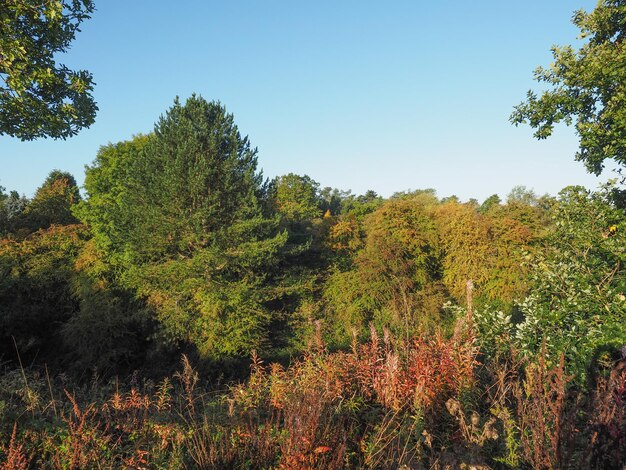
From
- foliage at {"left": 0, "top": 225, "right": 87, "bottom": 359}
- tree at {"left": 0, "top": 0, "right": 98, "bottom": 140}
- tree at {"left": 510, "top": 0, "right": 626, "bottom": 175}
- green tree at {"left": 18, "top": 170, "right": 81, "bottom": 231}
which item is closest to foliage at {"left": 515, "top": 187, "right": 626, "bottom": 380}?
tree at {"left": 510, "top": 0, "right": 626, "bottom": 175}

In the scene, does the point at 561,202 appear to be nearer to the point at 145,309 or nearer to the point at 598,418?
the point at 598,418

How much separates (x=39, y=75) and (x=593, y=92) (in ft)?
29.6

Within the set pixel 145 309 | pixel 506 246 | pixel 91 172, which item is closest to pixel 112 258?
pixel 145 309

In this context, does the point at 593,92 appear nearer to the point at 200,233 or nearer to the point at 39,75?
the point at 39,75

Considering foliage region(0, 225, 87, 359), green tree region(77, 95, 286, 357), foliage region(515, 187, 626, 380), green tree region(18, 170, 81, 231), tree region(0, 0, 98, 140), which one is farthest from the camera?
green tree region(18, 170, 81, 231)

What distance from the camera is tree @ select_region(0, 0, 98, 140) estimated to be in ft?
19.6

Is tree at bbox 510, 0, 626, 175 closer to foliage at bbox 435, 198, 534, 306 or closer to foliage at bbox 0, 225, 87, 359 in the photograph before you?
foliage at bbox 435, 198, 534, 306

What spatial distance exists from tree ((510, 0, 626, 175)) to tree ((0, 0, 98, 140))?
7979 mm

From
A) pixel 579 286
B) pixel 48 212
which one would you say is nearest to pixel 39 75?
pixel 579 286

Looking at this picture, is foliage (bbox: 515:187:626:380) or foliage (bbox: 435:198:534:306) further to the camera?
foliage (bbox: 435:198:534:306)

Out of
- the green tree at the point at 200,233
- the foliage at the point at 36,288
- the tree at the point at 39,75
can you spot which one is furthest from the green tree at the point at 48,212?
the tree at the point at 39,75

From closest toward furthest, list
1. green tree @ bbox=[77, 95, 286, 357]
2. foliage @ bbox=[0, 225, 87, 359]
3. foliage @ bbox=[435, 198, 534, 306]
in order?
green tree @ bbox=[77, 95, 286, 357], foliage @ bbox=[435, 198, 534, 306], foliage @ bbox=[0, 225, 87, 359]

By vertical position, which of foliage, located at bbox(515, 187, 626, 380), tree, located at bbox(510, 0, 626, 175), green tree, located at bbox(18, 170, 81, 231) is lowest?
foliage, located at bbox(515, 187, 626, 380)

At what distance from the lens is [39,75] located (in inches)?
248
